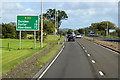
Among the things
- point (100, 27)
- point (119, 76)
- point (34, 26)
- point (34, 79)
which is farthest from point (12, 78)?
point (100, 27)

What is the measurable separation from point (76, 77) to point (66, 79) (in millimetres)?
635

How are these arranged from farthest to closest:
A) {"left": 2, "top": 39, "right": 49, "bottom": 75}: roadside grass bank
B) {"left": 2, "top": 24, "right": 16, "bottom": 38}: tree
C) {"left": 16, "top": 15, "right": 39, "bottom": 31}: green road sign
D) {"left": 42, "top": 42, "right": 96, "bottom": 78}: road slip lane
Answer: {"left": 2, "top": 24, "right": 16, "bottom": 38}: tree → {"left": 16, "top": 15, "right": 39, "bottom": 31}: green road sign → {"left": 2, "top": 39, "right": 49, "bottom": 75}: roadside grass bank → {"left": 42, "top": 42, "right": 96, "bottom": 78}: road slip lane

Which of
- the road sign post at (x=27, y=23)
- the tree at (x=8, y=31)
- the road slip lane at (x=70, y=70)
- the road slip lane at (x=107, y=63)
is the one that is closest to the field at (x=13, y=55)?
the road slip lane at (x=70, y=70)

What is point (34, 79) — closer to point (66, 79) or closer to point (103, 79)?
point (66, 79)

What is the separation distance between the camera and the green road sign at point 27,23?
28.8 m

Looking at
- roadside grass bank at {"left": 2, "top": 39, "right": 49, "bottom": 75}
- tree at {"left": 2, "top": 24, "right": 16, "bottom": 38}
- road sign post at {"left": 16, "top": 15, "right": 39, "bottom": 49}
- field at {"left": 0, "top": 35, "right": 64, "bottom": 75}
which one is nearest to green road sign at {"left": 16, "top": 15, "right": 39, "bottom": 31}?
road sign post at {"left": 16, "top": 15, "right": 39, "bottom": 49}

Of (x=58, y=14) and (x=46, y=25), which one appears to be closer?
(x=46, y=25)

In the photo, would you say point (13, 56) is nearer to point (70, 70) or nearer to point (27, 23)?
point (70, 70)

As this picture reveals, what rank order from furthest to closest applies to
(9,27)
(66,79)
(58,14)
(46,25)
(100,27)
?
(100,27)
(58,14)
(9,27)
(46,25)
(66,79)

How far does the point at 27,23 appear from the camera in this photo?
2897 cm

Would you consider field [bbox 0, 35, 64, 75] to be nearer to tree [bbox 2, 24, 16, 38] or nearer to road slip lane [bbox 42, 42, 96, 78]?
road slip lane [bbox 42, 42, 96, 78]

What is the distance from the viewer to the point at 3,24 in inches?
2621

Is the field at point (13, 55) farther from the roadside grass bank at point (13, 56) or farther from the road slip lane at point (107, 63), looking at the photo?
the road slip lane at point (107, 63)

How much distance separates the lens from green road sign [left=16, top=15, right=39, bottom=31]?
28750 mm
